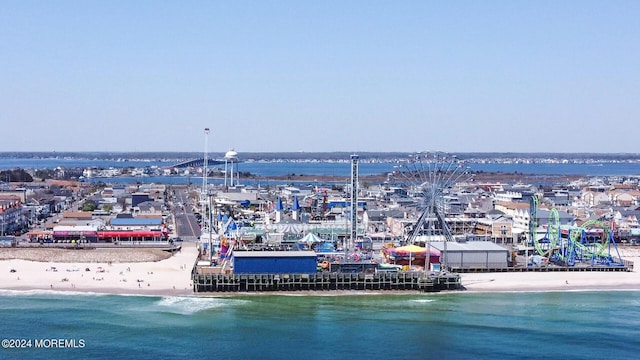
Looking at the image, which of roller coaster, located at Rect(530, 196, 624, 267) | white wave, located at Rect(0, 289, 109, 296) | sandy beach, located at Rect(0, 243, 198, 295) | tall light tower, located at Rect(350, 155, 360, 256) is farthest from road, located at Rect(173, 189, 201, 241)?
roller coaster, located at Rect(530, 196, 624, 267)

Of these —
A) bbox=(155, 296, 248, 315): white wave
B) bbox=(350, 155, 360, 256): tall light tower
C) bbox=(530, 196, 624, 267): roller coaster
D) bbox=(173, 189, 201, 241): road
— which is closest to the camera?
bbox=(155, 296, 248, 315): white wave

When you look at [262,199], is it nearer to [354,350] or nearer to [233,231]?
[233,231]

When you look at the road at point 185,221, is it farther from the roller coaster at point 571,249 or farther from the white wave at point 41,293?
the roller coaster at point 571,249

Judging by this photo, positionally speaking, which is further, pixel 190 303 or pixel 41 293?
pixel 41 293

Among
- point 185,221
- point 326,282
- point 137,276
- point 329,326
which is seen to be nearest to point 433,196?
point 326,282

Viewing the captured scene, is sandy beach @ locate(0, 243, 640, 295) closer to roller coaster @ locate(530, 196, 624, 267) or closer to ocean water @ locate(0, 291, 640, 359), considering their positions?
ocean water @ locate(0, 291, 640, 359)

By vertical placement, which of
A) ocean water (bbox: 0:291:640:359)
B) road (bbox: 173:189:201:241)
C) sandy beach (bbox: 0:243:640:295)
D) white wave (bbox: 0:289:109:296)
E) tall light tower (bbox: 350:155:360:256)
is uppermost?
tall light tower (bbox: 350:155:360:256)

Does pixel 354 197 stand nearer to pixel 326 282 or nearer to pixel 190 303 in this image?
pixel 326 282

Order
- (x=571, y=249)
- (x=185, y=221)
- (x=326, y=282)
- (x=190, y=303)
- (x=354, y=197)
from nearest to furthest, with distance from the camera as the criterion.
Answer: (x=190, y=303)
(x=326, y=282)
(x=571, y=249)
(x=354, y=197)
(x=185, y=221)
